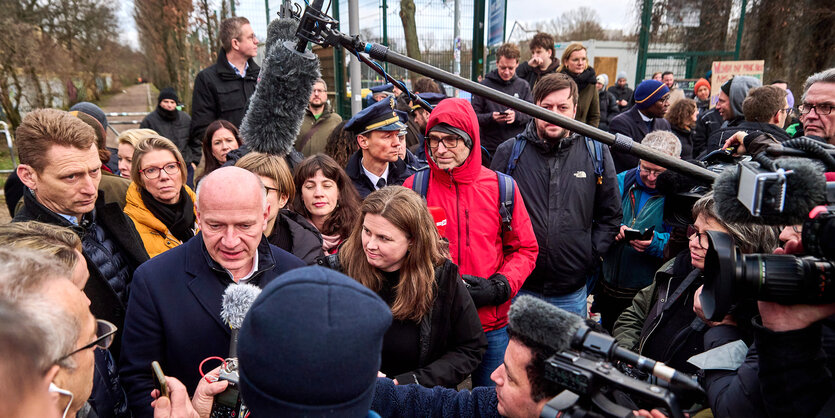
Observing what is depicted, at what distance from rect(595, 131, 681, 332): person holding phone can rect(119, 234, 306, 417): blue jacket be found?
2649 millimetres

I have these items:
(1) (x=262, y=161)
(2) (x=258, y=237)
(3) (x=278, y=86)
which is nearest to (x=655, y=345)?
(2) (x=258, y=237)

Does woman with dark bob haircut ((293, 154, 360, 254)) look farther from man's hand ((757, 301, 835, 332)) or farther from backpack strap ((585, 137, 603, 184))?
man's hand ((757, 301, 835, 332))

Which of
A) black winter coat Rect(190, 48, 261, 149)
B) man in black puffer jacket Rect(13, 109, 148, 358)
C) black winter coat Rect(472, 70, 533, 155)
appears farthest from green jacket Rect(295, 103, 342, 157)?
man in black puffer jacket Rect(13, 109, 148, 358)

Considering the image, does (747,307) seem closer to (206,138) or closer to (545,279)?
(545,279)

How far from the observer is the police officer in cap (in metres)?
3.77

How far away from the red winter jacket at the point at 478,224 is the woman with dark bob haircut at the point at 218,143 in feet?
7.00

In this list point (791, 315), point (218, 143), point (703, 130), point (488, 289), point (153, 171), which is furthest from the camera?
point (703, 130)

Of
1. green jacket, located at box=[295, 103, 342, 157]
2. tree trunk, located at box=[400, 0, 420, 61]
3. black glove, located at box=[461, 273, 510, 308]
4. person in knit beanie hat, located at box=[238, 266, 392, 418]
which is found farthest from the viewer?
tree trunk, located at box=[400, 0, 420, 61]

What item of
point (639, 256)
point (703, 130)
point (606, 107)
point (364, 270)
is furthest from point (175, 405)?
point (606, 107)

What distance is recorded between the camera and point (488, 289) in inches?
109

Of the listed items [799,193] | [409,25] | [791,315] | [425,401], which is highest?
[409,25]

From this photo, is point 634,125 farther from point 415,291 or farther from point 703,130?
point 415,291

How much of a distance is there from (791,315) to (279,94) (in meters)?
1.83

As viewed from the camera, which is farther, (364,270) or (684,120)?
(684,120)
